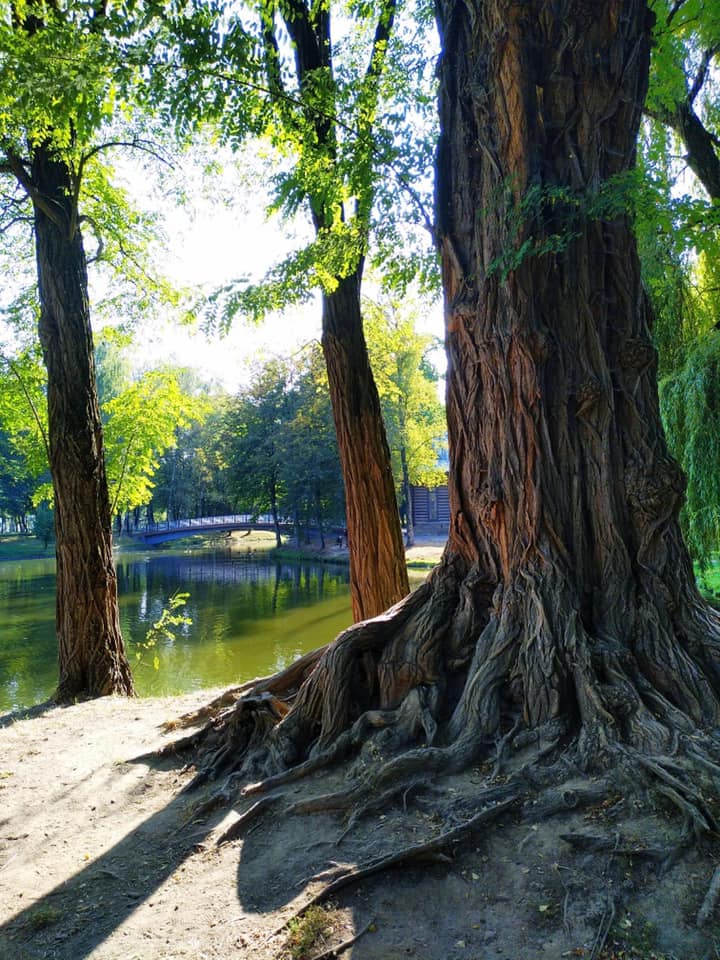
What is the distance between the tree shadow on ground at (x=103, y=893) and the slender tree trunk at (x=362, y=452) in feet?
12.4

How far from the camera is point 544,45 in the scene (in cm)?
427

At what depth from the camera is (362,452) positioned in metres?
7.55

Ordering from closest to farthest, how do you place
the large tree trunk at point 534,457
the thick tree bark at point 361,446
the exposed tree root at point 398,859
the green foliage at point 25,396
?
the exposed tree root at point 398,859
the large tree trunk at point 534,457
the thick tree bark at point 361,446
the green foliage at point 25,396

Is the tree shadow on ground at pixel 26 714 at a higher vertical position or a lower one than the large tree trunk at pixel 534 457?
lower

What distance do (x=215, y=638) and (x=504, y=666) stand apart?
15362mm

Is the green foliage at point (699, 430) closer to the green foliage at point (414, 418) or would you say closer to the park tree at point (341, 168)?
the park tree at point (341, 168)

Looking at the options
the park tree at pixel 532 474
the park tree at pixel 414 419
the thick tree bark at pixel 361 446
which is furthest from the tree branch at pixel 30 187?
the park tree at pixel 414 419

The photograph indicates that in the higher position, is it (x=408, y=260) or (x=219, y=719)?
(x=408, y=260)

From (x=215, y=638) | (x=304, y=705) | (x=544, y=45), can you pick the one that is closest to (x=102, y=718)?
(x=304, y=705)

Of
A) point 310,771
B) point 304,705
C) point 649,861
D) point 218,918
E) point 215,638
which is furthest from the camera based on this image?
point 215,638

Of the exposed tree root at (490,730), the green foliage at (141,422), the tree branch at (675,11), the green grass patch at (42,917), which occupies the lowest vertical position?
the green grass patch at (42,917)

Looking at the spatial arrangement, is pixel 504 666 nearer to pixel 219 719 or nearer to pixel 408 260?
pixel 219 719

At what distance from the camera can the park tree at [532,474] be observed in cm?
374

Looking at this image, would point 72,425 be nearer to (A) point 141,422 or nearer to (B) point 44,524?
(A) point 141,422
